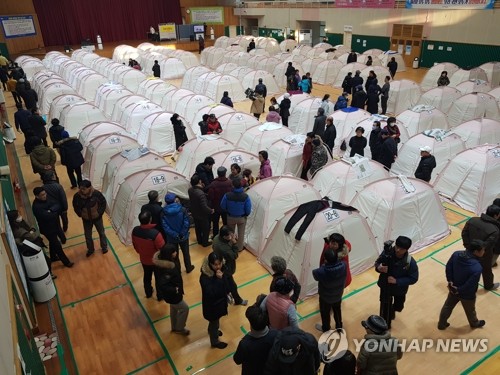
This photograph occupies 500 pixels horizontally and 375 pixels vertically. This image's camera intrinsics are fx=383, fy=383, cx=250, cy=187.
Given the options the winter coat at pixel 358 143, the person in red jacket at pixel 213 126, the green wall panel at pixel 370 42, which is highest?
the green wall panel at pixel 370 42

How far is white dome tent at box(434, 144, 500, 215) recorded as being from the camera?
8.74 meters

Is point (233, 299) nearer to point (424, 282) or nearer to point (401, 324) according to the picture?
point (401, 324)

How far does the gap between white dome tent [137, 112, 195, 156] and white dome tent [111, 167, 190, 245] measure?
401 centimetres

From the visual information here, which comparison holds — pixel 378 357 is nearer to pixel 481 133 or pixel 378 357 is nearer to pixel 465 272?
pixel 465 272

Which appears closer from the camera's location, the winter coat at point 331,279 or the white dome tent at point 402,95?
the winter coat at point 331,279

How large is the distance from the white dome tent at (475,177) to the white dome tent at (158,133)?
814 centimetres

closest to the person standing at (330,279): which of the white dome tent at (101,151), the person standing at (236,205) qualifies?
the person standing at (236,205)

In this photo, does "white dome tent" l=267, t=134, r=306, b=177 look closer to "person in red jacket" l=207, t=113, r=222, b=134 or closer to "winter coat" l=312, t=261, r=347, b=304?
"person in red jacket" l=207, t=113, r=222, b=134

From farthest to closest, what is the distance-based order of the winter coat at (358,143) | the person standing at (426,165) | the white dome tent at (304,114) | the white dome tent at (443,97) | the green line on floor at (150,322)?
the white dome tent at (443,97) → the white dome tent at (304,114) → the winter coat at (358,143) → the person standing at (426,165) → the green line on floor at (150,322)

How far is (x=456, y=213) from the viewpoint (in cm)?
891

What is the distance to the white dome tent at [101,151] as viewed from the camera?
10.5 meters

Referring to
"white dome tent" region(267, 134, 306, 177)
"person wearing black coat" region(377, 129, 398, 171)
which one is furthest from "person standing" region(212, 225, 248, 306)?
"person wearing black coat" region(377, 129, 398, 171)

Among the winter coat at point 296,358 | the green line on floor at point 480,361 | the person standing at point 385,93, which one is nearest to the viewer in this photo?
the winter coat at point 296,358

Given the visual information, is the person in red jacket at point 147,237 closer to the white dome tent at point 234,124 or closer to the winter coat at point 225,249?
the winter coat at point 225,249
